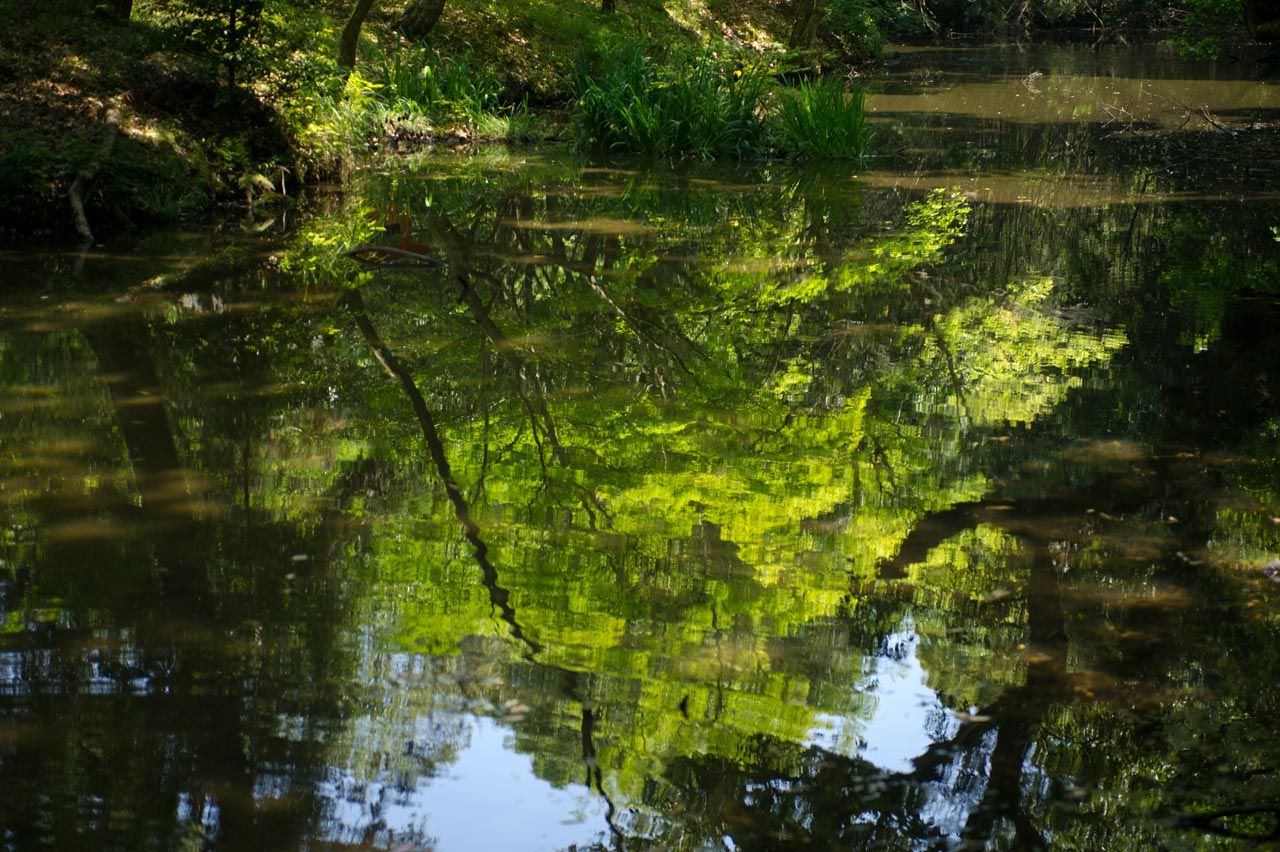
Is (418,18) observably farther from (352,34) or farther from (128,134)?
(128,134)

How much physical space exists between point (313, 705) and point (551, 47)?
17.5 m

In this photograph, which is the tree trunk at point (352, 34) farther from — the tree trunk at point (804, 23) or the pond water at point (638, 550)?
the tree trunk at point (804, 23)

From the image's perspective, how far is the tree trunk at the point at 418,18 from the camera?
17.1m

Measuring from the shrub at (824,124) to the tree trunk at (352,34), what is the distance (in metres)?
5.15

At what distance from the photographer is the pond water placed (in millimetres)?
2908

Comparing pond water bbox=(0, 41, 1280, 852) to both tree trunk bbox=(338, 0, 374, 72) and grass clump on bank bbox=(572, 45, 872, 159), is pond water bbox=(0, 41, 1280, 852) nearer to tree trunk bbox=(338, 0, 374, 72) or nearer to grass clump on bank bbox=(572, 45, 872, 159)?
grass clump on bank bbox=(572, 45, 872, 159)

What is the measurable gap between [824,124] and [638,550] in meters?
10.7

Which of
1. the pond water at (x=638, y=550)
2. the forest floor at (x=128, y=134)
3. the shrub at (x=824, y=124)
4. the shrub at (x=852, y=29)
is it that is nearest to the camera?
the pond water at (x=638, y=550)

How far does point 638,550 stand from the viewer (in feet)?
13.8

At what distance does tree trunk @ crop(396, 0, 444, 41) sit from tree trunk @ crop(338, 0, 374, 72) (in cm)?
357

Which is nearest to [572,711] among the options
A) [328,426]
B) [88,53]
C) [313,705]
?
[313,705]

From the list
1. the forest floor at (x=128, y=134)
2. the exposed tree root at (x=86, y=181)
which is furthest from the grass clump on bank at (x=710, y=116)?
the exposed tree root at (x=86, y=181)

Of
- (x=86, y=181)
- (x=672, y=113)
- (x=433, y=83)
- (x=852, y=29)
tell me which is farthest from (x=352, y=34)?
(x=852, y=29)

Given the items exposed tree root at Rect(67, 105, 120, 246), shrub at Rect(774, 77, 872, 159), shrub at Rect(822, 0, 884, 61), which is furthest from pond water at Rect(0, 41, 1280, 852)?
shrub at Rect(822, 0, 884, 61)
